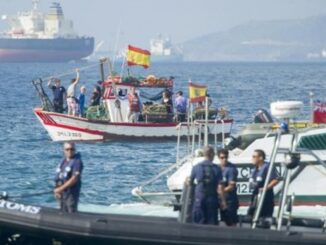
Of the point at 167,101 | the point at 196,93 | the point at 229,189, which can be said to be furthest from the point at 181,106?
the point at 229,189

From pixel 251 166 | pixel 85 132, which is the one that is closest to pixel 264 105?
pixel 85 132

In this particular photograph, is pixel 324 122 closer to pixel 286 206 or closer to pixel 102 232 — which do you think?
pixel 286 206

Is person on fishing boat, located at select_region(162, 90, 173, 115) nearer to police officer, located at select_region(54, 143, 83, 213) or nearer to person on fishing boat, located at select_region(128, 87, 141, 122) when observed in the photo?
person on fishing boat, located at select_region(128, 87, 141, 122)

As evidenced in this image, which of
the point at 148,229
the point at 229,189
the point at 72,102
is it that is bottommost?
the point at 72,102

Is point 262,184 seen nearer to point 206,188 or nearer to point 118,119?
point 206,188

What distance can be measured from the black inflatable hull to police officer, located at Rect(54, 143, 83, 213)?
0.24 metres

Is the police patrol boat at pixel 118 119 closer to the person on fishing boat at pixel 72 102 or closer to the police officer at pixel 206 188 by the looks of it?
the person on fishing boat at pixel 72 102

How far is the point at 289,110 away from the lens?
61.6ft

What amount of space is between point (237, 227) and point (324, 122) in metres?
6.58

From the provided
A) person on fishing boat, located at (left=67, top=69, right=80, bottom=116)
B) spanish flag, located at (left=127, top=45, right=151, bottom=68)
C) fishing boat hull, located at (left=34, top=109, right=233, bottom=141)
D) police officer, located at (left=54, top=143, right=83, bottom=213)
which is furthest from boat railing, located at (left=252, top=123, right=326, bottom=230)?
person on fishing boat, located at (left=67, top=69, right=80, bottom=116)

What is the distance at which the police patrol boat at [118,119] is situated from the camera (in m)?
39.4

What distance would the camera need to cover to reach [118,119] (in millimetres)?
40125

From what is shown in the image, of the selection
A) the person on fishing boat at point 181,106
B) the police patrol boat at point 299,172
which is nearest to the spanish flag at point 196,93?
the police patrol boat at point 299,172

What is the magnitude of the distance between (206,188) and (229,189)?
0.62 m
